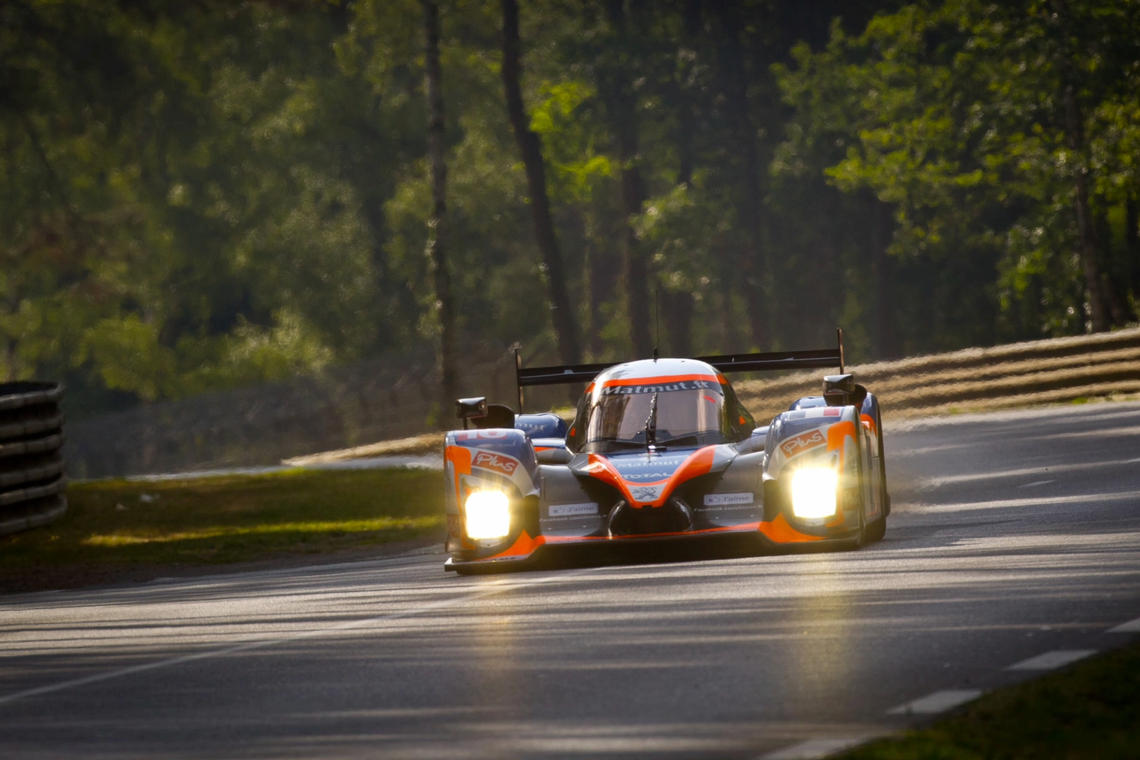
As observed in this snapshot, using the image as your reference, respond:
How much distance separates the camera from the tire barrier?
17859mm

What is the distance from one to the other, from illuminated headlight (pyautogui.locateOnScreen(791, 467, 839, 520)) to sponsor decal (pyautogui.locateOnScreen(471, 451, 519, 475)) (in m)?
1.79

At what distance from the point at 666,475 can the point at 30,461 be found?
9.95 metres

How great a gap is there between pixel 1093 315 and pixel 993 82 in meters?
10.1

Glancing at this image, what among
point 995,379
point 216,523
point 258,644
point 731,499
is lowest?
point 258,644

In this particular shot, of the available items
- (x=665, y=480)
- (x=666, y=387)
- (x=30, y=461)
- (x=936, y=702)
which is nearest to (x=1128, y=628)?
(x=936, y=702)

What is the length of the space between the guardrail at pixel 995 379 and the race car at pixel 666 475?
14.7 metres

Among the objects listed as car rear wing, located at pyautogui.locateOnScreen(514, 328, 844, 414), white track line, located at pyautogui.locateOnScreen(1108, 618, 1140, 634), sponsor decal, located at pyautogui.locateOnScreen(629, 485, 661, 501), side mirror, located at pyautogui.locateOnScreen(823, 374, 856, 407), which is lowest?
white track line, located at pyautogui.locateOnScreen(1108, 618, 1140, 634)

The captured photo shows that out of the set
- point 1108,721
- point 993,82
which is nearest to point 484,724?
point 1108,721

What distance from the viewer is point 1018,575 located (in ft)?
30.3

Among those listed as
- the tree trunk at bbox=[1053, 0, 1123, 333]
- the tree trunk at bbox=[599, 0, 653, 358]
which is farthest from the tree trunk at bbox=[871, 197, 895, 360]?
the tree trunk at bbox=[1053, 0, 1123, 333]

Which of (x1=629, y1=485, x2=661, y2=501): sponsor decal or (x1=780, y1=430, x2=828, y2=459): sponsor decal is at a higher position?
(x1=780, y1=430, x2=828, y2=459): sponsor decal

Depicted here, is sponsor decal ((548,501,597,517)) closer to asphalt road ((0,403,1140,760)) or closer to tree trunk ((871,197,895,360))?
asphalt road ((0,403,1140,760))

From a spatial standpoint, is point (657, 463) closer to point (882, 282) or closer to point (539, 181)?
point (539, 181)

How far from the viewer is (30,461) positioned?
18.6 meters
